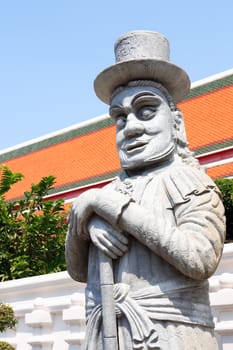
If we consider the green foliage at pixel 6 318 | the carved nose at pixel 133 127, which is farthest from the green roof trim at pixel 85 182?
the carved nose at pixel 133 127

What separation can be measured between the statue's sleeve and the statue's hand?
0.17 ft

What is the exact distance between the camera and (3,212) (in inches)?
406

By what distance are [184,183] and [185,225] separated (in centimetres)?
21

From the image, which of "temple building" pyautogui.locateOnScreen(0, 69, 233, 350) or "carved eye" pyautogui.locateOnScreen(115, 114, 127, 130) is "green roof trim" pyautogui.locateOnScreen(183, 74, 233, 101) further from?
"carved eye" pyautogui.locateOnScreen(115, 114, 127, 130)

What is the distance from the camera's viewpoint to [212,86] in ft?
41.5

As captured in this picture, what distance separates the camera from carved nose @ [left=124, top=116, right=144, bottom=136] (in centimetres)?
286

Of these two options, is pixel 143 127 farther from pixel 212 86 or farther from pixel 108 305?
pixel 212 86

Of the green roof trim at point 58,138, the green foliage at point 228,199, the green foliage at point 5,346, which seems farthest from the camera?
the green roof trim at point 58,138

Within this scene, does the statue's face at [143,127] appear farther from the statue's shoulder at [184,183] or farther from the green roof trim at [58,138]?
the green roof trim at [58,138]

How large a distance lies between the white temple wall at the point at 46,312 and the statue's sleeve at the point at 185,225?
140 inches

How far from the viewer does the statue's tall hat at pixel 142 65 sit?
2863 mm

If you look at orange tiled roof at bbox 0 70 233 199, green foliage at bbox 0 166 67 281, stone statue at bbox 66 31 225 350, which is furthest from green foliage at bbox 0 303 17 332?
orange tiled roof at bbox 0 70 233 199

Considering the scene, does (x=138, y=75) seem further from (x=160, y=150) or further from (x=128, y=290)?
(x=128, y=290)

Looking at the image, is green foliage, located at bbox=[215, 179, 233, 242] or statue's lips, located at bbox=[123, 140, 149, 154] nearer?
statue's lips, located at bbox=[123, 140, 149, 154]
